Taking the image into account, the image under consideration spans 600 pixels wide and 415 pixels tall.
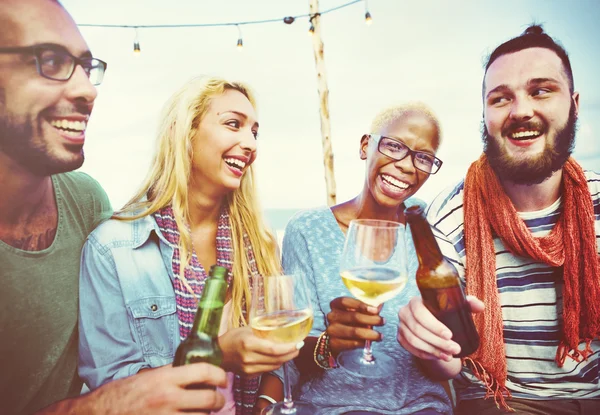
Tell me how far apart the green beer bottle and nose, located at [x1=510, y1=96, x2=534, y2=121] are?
55.9 inches

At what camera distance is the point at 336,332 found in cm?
Result: 135

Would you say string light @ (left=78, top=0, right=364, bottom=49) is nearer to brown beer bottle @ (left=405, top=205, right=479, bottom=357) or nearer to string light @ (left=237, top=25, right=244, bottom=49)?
string light @ (left=237, top=25, right=244, bottom=49)

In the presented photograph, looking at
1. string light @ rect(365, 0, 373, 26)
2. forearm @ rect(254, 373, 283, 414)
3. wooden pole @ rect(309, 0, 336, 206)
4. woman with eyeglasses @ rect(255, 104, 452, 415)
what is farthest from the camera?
wooden pole @ rect(309, 0, 336, 206)

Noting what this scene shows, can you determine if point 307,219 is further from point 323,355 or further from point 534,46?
point 534,46

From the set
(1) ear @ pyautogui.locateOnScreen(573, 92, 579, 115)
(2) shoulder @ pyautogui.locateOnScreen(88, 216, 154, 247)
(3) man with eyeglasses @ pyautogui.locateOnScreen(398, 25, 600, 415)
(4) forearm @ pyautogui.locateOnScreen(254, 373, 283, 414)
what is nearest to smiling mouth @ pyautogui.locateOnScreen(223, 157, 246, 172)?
(2) shoulder @ pyautogui.locateOnScreen(88, 216, 154, 247)

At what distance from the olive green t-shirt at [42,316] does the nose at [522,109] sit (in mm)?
1818

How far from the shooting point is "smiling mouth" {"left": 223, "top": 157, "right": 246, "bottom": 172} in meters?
1.48

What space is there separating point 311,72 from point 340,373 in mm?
1974

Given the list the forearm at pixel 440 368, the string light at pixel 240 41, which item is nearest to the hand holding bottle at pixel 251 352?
the forearm at pixel 440 368

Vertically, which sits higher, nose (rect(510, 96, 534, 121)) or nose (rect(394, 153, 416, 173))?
nose (rect(510, 96, 534, 121))

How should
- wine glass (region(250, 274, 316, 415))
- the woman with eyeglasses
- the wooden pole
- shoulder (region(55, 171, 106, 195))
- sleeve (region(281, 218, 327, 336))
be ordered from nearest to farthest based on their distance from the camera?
wine glass (region(250, 274, 316, 415))
shoulder (region(55, 171, 106, 195))
the woman with eyeglasses
sleeve (region(281, 218, 327, 336))
the wooden pole

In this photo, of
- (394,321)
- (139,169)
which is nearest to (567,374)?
(394,321)

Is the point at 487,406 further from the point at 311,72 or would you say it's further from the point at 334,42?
the point at 334,42

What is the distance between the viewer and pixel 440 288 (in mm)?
1156
